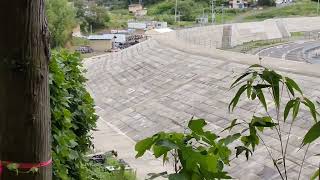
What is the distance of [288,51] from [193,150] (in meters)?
42.5

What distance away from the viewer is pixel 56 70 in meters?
4.88

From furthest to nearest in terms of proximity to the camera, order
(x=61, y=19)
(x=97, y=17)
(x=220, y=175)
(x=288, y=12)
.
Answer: (x=97, y=17) → (x=288, y=12) → (x=61, y=19) → (x=220, y=175)

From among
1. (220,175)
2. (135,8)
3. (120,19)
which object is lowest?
(220,175)

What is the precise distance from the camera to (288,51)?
42.5 metres

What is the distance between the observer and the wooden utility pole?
5.34 ft

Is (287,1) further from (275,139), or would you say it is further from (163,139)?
(163,139)

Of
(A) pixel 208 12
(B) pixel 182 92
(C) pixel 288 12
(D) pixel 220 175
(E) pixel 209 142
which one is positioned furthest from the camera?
(A) pixel 208 12

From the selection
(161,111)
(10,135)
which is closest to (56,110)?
(10,135)

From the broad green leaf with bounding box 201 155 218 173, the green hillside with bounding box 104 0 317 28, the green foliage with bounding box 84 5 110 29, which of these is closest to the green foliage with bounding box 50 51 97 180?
the broad green leaf with bounding box 201 155 218 173

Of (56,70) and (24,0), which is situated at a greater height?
(24,0)

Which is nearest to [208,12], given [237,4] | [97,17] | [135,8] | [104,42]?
[237,4]

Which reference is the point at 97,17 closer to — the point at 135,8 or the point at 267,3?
the point at 135,8

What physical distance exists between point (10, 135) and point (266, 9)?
79.4 meters

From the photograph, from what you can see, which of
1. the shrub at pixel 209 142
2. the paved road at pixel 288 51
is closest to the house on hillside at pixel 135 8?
the paved road at pixel 288 51
